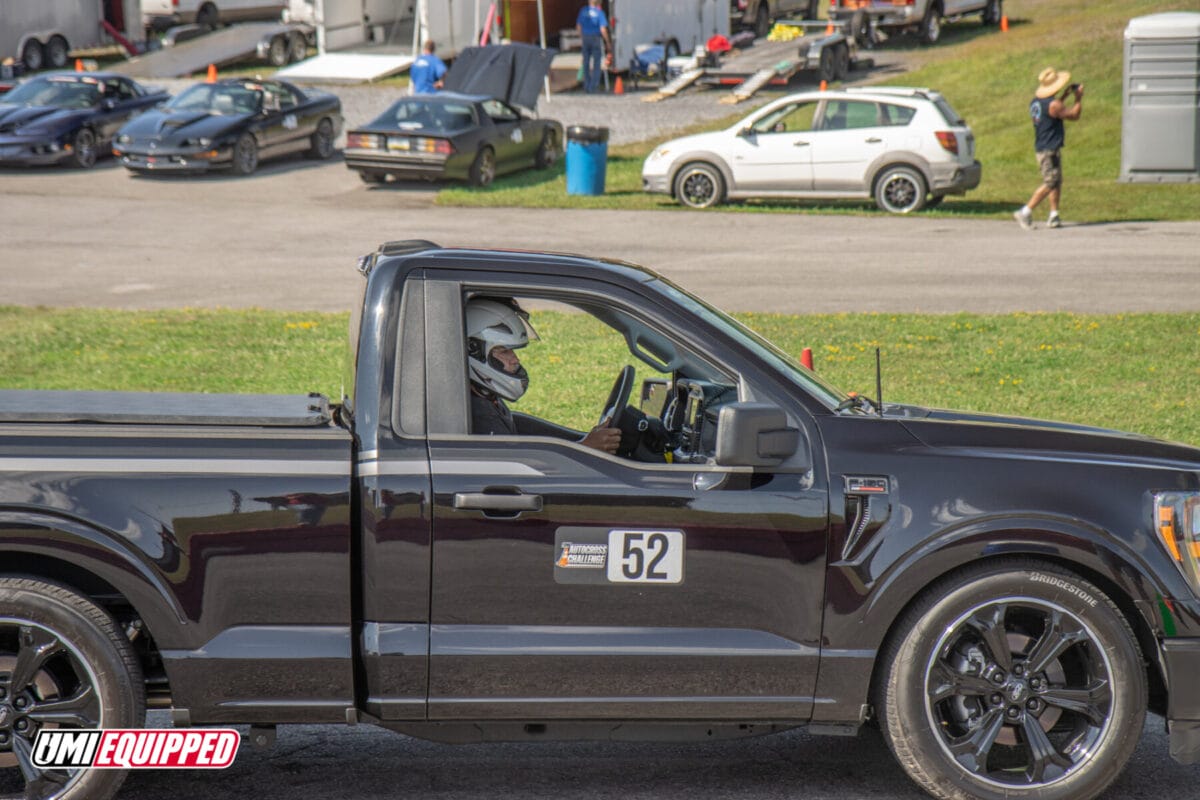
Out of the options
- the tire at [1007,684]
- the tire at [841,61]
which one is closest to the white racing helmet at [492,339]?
the tire at [1007,684]

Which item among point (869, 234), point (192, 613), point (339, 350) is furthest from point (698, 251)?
point (192, 613)

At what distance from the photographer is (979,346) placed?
1271 centimetres

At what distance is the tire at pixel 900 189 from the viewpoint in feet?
72.3

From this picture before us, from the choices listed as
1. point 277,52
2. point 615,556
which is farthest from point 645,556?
point 277,52

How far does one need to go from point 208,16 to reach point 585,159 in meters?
23.9

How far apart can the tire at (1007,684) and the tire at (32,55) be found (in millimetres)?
37994

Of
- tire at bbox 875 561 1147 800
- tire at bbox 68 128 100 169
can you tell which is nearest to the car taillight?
tire at bbox 68 128 100 169

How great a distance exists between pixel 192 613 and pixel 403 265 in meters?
1.28

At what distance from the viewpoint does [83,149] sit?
26562 mm

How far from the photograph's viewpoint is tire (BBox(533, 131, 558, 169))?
88.2 ft

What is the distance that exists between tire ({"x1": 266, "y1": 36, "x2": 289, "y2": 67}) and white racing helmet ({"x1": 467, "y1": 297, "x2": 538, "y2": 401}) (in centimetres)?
3733

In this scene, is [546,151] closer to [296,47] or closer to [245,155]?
[245,155]

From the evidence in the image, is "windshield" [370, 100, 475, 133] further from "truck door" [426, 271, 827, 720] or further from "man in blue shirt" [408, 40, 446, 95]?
"truck door" [426, 271, 827, 720]

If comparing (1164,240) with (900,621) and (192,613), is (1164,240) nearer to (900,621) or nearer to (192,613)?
(900,621)
